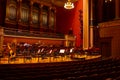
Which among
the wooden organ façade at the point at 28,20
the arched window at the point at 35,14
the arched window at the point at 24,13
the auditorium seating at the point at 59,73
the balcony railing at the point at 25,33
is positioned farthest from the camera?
the arched window at the point at 35,14

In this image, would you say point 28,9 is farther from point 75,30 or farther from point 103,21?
point 103,21

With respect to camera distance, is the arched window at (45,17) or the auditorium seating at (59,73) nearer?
the auditorium seating at (59,73)

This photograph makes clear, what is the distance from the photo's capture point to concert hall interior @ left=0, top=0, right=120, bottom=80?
999cm

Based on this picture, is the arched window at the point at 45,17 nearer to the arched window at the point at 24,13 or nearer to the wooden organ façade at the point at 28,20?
the wooden organ façade at the point at 28,20

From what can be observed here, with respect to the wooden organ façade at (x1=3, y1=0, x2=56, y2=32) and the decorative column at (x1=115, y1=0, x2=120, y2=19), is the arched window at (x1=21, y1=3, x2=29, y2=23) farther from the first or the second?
the decorative column at (x1=115, y1=0, x2=120, y2=19)

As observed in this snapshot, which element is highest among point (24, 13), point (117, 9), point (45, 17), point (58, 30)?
point (24, 13)

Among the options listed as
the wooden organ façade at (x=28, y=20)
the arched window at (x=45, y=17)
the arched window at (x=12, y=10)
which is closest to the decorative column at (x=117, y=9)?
the wooden organ façade at (x=28, y=20)

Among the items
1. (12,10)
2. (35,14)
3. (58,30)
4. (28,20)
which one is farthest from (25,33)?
(58,30)

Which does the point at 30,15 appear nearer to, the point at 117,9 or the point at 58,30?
the point at 58,30

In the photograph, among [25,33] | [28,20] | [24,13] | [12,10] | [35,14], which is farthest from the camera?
[35,14]

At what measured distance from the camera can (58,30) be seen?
21.3 meters

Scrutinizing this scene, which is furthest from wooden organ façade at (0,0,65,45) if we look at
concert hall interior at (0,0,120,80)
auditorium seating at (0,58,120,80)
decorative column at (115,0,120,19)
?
auditorium seating at (0,58,120,80)

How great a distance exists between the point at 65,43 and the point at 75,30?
1.69 metres

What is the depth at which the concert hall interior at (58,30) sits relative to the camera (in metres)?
9.99
